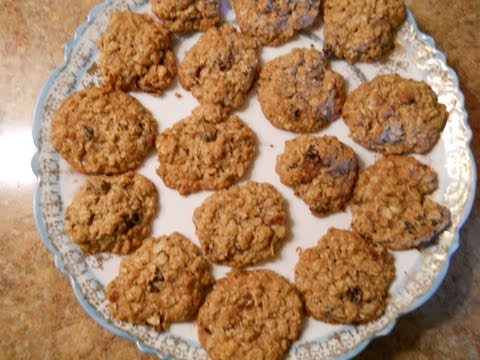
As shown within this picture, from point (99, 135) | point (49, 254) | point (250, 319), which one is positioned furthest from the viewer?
point (49, 254)

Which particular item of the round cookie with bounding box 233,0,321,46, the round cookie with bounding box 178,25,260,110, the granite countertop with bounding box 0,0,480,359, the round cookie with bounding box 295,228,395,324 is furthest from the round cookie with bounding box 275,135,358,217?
the granite countertop with bounding box 0,0,480,359

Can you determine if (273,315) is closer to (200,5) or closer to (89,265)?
(89,265)

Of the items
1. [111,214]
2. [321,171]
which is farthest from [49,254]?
[321,171]

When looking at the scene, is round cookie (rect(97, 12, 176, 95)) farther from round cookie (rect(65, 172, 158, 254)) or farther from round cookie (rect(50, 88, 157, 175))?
round cookie (rect(65, 172, 158, 254))

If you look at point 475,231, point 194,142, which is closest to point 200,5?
point 194,142

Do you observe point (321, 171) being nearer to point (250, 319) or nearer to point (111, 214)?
point (250, 319)

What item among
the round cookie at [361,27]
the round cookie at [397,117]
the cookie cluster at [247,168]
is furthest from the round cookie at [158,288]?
the round cookie at [361,27]

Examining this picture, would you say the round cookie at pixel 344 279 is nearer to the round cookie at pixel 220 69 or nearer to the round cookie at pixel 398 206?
the round cookie at pixel 398 206

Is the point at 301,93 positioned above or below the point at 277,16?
below
